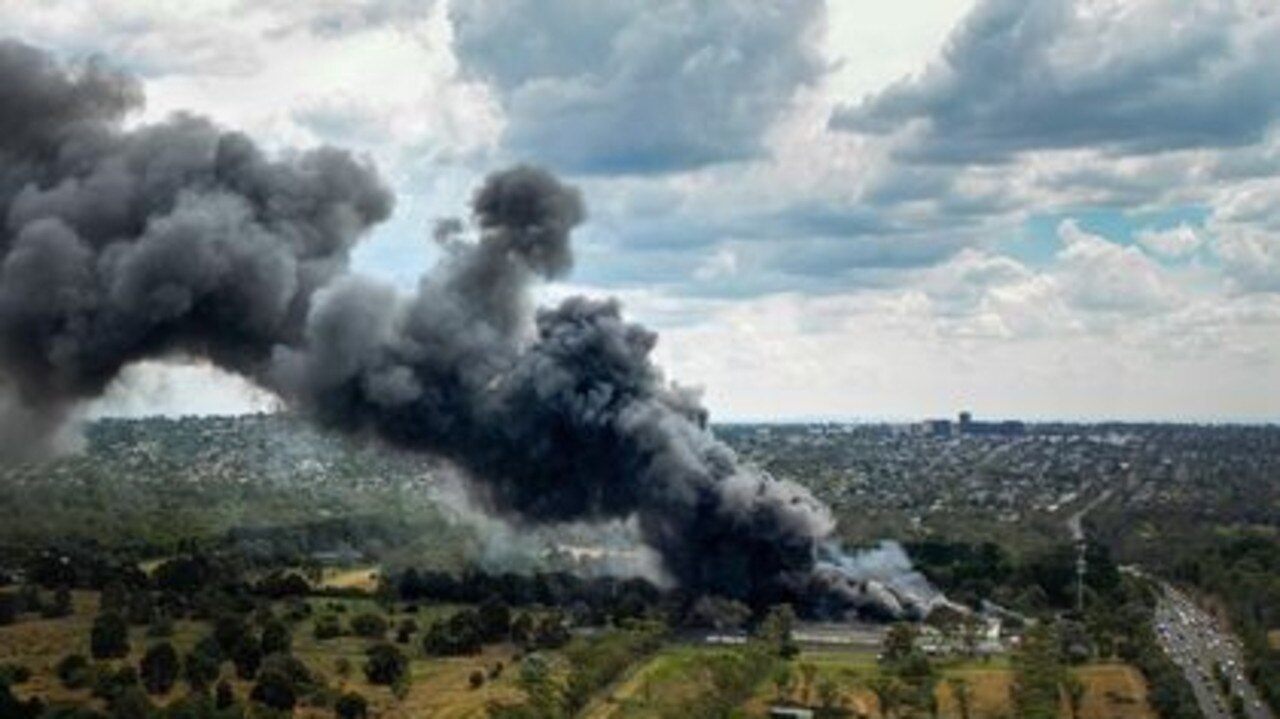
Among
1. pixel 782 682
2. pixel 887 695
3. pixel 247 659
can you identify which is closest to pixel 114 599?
pixel 247 659

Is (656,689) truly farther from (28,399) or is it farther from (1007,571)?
(1007,571)

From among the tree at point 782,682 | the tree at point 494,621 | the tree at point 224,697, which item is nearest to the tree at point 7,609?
the tree at point 224,697

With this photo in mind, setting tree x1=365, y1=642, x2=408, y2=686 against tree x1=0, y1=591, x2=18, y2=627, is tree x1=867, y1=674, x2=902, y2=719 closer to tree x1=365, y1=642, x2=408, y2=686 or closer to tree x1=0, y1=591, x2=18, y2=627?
tree x1=365, y1=642, x2=408, y2=686

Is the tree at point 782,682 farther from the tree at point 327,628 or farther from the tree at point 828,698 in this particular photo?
the tree at point 327,628

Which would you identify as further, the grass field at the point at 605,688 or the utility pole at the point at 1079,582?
the utility pole at the point at 1079,582

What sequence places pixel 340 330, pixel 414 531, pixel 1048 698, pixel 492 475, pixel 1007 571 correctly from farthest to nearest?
pixel 414 531, pixel 1007 571, pixel 492 475, pixel 340 330, pixel 1048 698

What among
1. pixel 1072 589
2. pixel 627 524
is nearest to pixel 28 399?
pixel 627 524
